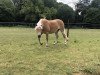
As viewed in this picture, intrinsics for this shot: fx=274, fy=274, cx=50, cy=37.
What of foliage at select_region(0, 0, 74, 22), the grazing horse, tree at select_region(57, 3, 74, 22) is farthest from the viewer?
tree at select_region(57, 3, 74, 22)

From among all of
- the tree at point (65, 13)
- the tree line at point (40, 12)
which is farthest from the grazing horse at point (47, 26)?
the tree at point (65, 13)

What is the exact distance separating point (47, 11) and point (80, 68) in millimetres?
52131

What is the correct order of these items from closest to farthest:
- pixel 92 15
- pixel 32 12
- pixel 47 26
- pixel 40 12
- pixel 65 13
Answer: pixel 47 26 < pixel 32 12 < pixel 40 12 < pixel 65 13 < pixel 92 15

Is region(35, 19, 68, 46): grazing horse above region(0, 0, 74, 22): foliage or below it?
below

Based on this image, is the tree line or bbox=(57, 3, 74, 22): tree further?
bbox=(57, 3, 74, 22): tree

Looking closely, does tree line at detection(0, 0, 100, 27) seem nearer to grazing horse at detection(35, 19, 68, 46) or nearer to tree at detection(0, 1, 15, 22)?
tree at detection(0, 1, 15, 22)

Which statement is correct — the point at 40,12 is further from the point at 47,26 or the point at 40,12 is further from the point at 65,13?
the point at 47,26

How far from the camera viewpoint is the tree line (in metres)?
58.2

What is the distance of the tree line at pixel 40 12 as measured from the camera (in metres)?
58.2

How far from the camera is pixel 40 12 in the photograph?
59.8 m

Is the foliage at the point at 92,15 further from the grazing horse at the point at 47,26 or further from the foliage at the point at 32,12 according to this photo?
the grazing horse at the point at 47,26

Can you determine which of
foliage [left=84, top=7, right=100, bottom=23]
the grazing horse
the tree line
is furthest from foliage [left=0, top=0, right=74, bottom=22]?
the grazing horse

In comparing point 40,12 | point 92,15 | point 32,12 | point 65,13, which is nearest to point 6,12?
point 32,12

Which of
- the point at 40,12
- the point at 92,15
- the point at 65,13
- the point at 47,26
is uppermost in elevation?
the point at 40,12
